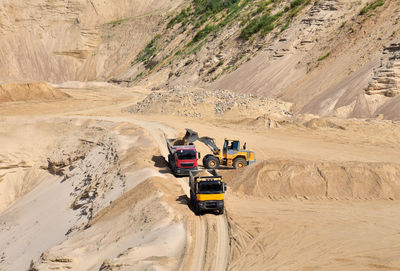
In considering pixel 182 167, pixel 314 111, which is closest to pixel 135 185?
pixel 182 167

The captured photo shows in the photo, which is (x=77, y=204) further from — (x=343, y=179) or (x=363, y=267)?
(x=363, y=267)

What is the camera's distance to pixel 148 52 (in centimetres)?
8069

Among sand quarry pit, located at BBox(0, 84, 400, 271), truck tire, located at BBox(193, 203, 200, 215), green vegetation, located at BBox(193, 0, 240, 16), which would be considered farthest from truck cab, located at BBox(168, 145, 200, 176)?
green vegetation, located at BBox(193, 0, 240, 16)

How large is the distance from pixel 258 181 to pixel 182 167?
4.07m

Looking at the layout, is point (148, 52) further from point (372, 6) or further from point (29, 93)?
point (372, 6)

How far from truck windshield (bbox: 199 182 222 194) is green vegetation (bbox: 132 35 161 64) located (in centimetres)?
6056

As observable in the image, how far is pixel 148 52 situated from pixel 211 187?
64.9 metres

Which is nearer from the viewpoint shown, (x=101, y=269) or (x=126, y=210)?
Answer: (x=101, y=269)

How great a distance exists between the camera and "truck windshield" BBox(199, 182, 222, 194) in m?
18.5

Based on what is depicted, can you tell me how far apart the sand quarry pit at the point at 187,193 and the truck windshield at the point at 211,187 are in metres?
1.09

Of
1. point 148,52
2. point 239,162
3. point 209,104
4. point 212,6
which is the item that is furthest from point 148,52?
point 239,162

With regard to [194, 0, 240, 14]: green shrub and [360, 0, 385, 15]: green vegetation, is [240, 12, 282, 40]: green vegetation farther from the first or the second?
[194, 0, 240, 14]: green shrub

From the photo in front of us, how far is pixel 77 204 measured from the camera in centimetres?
2656

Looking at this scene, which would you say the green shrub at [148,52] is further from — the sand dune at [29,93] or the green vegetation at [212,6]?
the sand dune at [29,93]
